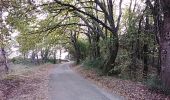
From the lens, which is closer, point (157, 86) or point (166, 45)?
point (166, 45)

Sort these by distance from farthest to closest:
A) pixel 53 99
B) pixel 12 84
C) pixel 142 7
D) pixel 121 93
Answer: pixel 142 7, pixel 12 84, pixel 121 93, pixel 53 99

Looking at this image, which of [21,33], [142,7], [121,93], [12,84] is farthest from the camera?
[142,7]

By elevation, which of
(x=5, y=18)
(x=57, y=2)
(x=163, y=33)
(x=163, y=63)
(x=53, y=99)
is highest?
(x=57, y=2)

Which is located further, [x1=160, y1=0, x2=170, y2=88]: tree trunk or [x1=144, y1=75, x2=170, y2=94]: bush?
[x1=160, y1=0, x2=170, y2=88]: tree trunk

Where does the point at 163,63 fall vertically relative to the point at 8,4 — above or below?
below

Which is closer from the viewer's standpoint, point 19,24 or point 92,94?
point 92,94

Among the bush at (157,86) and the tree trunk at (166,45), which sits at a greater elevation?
the tree trunk at (166,45)

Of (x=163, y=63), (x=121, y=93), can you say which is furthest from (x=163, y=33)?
(x=121, y=93)

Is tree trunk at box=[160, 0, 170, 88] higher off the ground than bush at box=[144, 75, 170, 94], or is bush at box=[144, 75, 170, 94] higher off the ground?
tree trunk at box=[160, 0, 170, 88]

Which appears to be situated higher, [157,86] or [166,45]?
[166,45]

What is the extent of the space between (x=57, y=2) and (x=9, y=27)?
3.98 m

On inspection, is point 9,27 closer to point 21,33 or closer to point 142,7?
point 21,33

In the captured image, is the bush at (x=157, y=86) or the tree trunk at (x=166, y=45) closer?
the bush at (x=157, y=86)

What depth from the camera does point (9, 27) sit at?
1969 cm
